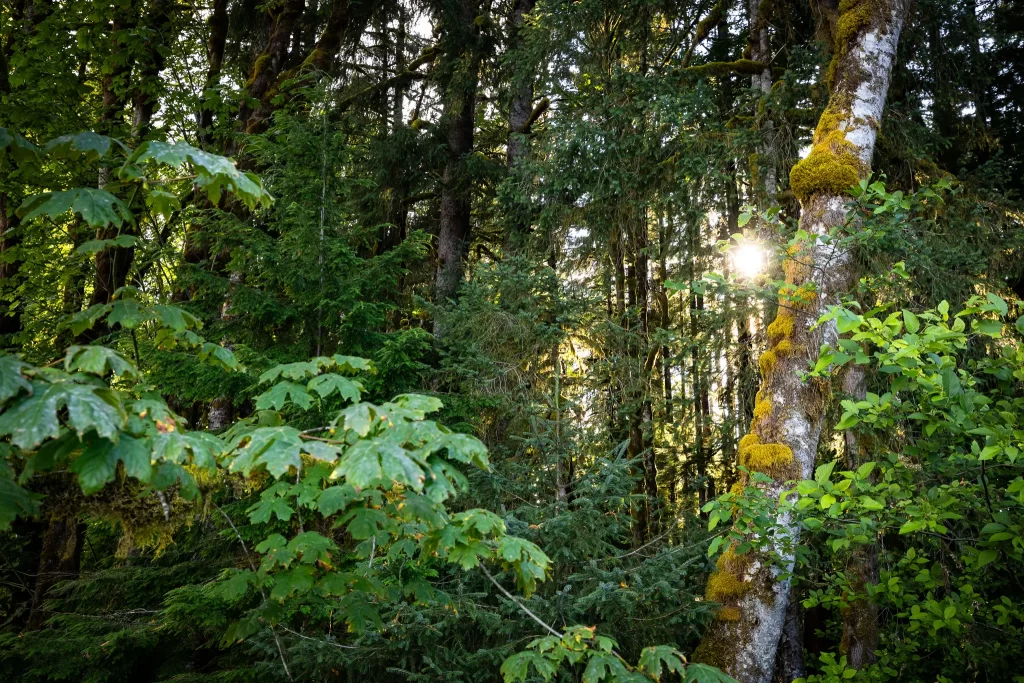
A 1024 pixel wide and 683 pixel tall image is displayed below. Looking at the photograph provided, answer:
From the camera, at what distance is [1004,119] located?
8.45 m

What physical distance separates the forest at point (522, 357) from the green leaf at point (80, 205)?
0.01 meters

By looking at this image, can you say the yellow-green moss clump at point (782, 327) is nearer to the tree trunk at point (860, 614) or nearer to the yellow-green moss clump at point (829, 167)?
the yellow-green moss clump at point (829, 167)

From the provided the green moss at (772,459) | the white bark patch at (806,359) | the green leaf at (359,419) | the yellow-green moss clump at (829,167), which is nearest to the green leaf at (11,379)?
the green leaf at (359,419)

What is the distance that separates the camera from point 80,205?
7.03ft

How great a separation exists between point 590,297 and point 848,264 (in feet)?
7.91

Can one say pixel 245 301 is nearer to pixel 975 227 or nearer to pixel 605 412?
pixel 605 412

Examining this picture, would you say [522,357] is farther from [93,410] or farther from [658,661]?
[93,410]

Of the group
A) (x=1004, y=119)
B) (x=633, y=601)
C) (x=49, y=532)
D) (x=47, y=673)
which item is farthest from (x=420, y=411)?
(x=1004, y=119)

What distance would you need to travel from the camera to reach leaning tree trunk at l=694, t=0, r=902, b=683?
4629mm

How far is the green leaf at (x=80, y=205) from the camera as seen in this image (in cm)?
209

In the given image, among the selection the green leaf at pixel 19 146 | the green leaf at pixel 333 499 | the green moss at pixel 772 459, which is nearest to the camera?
the green leaf at pixel 19 146

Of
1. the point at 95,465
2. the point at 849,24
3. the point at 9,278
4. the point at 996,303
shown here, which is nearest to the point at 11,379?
the point at 95,465

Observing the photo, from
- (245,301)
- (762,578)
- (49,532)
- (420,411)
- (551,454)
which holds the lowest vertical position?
A: (49,532)

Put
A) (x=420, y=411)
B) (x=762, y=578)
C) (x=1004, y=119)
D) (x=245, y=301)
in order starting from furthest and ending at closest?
(x=1004, y=119)
(x=245, y=301)
(x=762, y=578)
(x=420, y=411)
